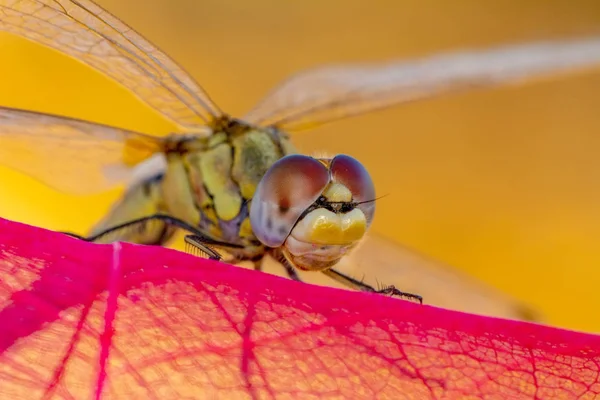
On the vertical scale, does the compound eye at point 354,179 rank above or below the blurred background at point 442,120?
below

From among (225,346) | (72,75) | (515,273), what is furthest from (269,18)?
(225,346)

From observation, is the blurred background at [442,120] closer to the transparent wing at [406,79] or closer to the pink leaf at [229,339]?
the transparent wing at [406,79]

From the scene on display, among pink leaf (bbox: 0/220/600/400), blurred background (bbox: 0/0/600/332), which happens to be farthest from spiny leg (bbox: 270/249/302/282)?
blurred background (bbox: 0/0/600/332)

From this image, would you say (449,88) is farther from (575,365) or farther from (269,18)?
(269,18)

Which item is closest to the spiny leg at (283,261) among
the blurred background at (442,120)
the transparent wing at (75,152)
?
the transparent wing at (75,152)

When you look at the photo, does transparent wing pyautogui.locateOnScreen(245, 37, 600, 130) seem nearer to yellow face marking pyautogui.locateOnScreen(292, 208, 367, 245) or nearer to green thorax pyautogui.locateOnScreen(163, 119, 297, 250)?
Answer: green thorax pyautogui.locateOnScreen(163, 119, 297, 250)
